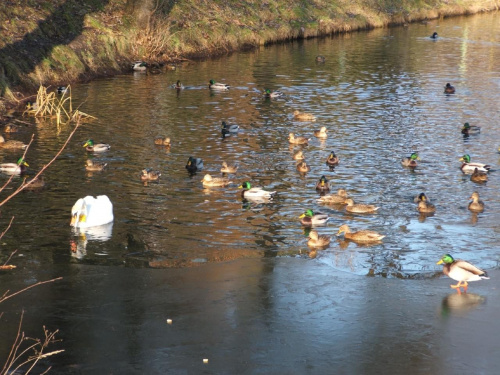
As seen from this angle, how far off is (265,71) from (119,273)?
23.5 m

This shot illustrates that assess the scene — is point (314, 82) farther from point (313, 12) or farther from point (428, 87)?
point (313, 12)

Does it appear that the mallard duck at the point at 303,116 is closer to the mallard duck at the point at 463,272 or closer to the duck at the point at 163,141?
the duck at the point at 163,141

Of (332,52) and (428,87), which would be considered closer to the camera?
(428,87)

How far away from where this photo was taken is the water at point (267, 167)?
14.9 metres

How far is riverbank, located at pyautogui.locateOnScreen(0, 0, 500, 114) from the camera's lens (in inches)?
1214

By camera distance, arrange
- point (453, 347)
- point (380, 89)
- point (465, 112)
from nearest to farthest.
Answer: point (453, 347) → point (465, 112) → point (380, 89)

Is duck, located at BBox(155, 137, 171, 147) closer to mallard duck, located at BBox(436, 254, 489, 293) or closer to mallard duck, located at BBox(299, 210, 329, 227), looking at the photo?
mallard duck, located at BBox(299, 210, 329, 227)

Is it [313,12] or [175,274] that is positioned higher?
[313,12]

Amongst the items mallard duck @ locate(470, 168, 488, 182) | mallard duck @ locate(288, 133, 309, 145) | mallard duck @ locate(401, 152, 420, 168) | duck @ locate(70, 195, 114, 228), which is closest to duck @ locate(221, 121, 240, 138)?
mallard duck @ locate(288, 133, 309, 145)

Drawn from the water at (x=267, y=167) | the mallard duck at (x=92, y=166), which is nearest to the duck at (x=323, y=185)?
the water at (x=267, y=167)

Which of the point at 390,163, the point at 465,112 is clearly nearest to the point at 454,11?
the point at 465,112

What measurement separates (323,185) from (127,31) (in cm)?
2042

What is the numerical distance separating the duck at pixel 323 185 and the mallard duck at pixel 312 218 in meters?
2.23

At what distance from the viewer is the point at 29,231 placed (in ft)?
52.4
